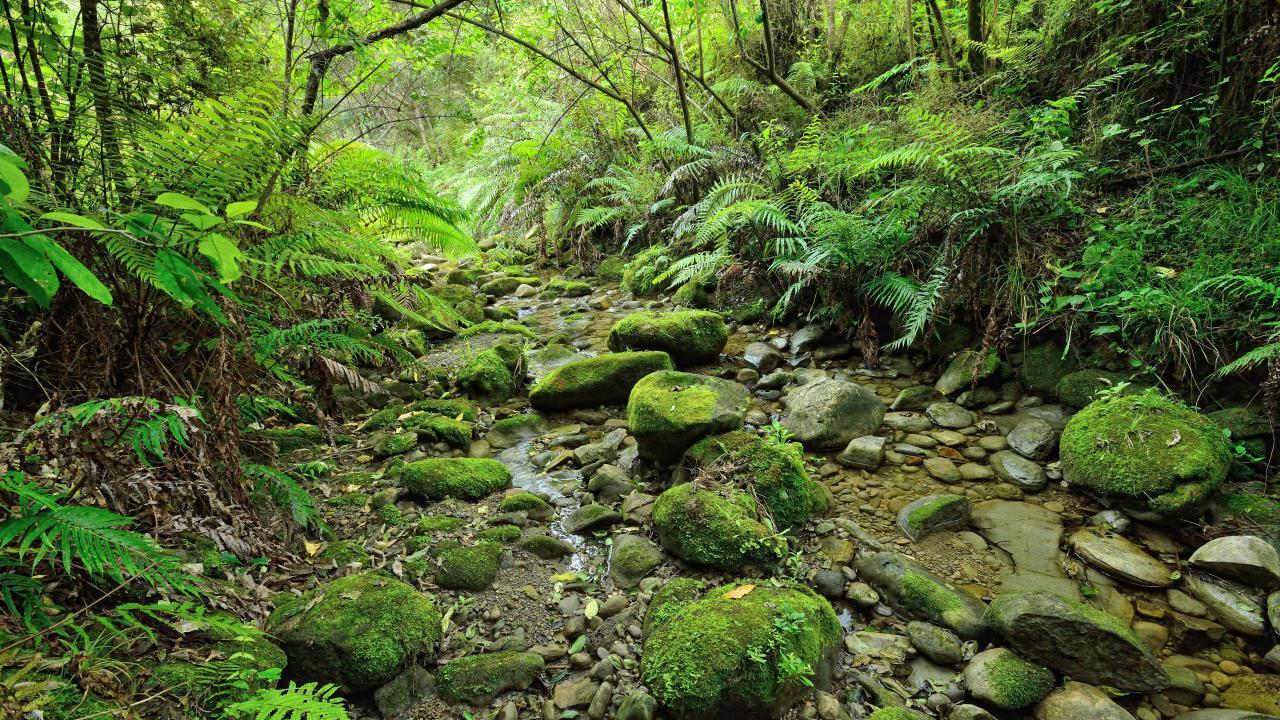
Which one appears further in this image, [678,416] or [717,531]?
[678,416]

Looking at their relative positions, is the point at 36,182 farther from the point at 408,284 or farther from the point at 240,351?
the point at 408,284

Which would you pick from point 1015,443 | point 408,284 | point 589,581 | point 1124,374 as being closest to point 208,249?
point 589,581

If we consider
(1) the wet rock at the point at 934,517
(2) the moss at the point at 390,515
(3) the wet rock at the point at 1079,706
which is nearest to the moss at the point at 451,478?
(2) the moss at the point at 390,515

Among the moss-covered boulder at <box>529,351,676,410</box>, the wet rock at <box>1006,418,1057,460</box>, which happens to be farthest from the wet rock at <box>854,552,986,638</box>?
the moss-covered boulder at <box>529,351,676,410</box>

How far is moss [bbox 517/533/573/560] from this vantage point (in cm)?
280

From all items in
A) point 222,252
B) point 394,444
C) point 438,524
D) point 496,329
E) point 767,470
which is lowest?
point 767,470

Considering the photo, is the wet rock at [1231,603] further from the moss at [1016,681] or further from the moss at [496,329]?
the moss at [496,329]

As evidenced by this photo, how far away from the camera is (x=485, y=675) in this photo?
6.76 ft

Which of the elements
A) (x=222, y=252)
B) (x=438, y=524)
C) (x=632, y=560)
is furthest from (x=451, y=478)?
(x=222, y=252)

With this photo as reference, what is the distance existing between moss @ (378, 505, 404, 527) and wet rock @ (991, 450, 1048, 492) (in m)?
3.30

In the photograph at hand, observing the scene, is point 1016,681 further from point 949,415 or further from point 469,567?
point 469,567

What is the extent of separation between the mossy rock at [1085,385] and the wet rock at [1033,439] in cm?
25

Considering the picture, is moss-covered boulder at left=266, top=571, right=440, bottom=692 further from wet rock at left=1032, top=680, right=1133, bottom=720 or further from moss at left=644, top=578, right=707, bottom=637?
wet rock at left=1032, top=680, right=1133, bottom=720

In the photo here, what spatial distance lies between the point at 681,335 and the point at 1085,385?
2799mm
